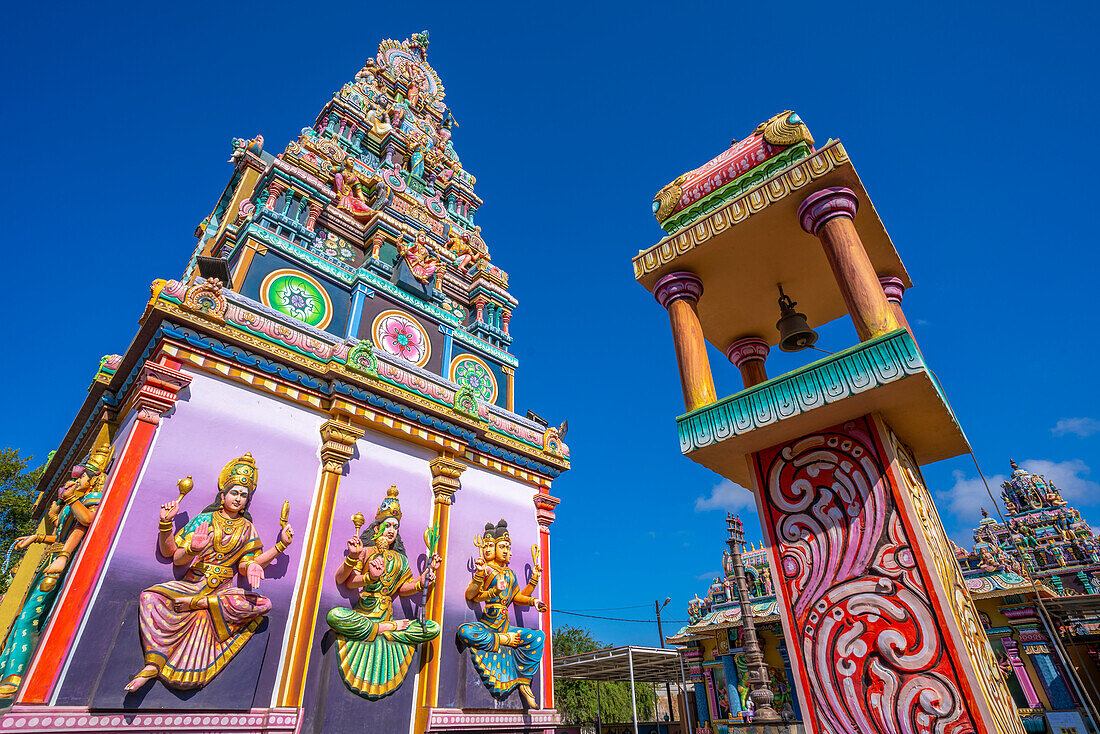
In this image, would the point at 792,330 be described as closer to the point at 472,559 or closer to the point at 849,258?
the point at 849,258

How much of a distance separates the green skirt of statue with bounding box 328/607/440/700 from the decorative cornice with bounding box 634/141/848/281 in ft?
21.9

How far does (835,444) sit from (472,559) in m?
7.60

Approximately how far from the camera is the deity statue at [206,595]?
22.0ft

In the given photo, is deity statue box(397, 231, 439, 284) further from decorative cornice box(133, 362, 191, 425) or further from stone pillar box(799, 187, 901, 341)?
stone pillar box(799, 187, 901, 341)

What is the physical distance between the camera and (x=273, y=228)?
40.5ft

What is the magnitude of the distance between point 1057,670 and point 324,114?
29722 millimetres

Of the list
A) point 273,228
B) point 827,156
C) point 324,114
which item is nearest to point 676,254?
point 827,156

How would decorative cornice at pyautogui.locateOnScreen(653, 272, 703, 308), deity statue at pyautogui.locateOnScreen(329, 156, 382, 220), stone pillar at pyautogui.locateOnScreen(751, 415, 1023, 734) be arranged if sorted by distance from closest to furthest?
1. stone pillar at pyautogui.locateOnScreen(751, 415, 1023, 734)
2. decorative cornice at pyautogui.locateOnScreen(653, 272, 703, 308)
3. deity statue at pyautogui.locateOnScreen(329, 156, 382, 220)

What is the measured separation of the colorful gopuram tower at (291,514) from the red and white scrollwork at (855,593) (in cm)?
645

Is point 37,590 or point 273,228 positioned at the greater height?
point 273,228

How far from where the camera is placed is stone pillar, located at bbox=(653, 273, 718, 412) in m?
5.45

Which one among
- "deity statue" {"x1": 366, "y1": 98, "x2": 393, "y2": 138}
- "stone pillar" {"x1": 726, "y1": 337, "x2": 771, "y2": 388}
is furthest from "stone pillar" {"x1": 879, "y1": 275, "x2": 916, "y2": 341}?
"deity statue" {"x1": 366, "y1": 98, "x2": 393, "y2": 138}

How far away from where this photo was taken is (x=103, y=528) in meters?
6.84

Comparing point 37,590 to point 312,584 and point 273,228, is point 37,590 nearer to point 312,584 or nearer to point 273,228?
point 312,584
